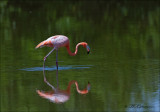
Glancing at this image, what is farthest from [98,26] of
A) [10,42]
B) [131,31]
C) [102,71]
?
[102,71]

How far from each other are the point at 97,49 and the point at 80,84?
17.2 feet

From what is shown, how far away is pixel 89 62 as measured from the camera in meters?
12.9

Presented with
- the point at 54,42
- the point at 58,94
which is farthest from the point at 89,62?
the point at 58,94

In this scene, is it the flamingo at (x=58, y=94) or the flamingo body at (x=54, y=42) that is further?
the flamingo body at (x=54, y=42)

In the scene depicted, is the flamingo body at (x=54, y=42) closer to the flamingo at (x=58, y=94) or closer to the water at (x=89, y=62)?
the water at (x=89, y=62)

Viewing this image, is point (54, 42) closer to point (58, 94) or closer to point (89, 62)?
point (89, 62)

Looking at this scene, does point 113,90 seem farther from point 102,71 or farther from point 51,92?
point 102,71

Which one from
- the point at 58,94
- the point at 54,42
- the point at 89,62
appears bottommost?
the point at 58,94

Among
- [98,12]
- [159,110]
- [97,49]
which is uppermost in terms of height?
[98,12]

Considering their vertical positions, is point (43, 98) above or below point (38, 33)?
below

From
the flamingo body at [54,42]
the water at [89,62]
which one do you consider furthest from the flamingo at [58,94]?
the flamingo body at [54,42]

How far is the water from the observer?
8.58 m

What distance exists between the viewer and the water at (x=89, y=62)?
858 cm

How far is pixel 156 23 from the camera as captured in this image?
2352 cm
